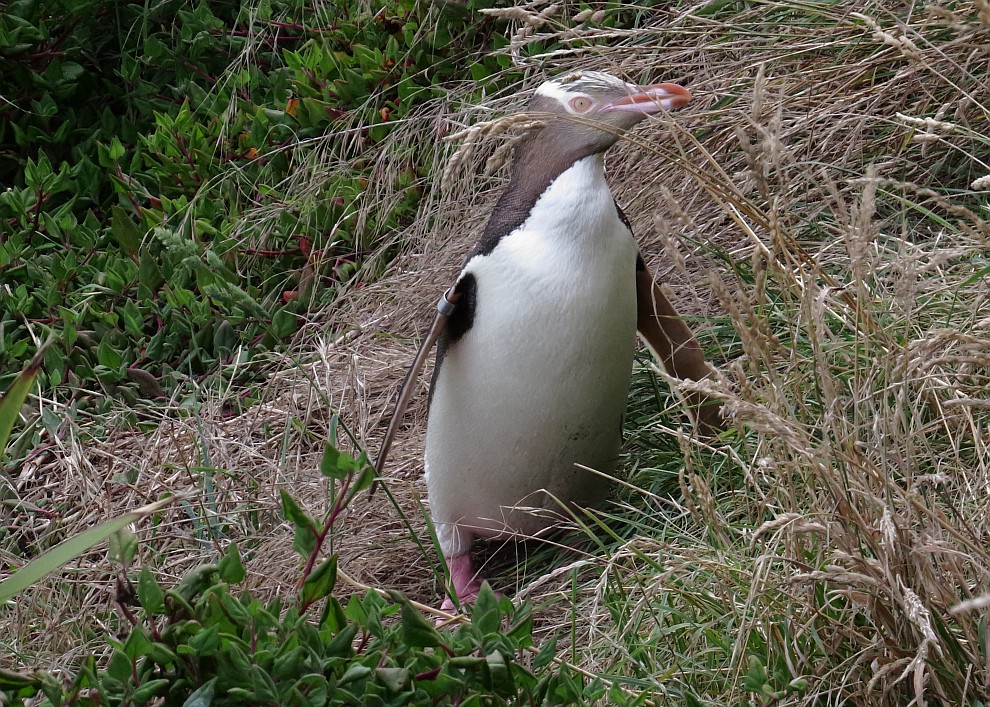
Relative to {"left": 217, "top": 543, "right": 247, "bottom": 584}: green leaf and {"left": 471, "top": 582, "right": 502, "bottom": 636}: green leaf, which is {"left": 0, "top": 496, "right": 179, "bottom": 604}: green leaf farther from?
{"left": 471, "top": 582, "right": 502, "bottom": 636}: green leaf

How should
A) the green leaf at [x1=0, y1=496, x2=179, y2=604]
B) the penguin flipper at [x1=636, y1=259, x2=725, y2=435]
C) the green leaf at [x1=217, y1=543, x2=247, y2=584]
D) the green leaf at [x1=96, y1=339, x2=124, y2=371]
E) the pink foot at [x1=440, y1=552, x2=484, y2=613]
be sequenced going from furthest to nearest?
the green leaf at [x1=96, y1=339, x2=124, y2=371]
the pink foot at [x1=440, y1=552, x2=484, y2=613]
the penguin flipper at [x1=636, y1=259, x2=725, y2=435]
the green leaf at [x1=217, y1=543, x2=247, y2=584]
the green leaf at [x1=0, y1=496, x2=179, y2=604]

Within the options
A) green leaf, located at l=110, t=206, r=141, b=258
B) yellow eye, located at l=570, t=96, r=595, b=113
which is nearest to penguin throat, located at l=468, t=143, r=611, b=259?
yellow eye, located at l=570, t=96, r=595, b=113

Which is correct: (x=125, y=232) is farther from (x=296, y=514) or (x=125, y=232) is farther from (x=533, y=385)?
(x=296, y=514)

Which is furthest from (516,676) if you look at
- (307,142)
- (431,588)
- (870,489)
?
(307,142)

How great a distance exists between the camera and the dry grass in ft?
5.37

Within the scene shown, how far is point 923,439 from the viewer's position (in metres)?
1.79

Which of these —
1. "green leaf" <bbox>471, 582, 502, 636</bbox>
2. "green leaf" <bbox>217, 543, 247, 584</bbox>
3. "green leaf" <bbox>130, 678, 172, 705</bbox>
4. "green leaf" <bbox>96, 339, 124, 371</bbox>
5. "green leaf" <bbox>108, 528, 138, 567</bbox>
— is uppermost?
"green leaf" <bbox>108, 528, 138, 567</bbox>

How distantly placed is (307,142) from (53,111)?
4.02 ft

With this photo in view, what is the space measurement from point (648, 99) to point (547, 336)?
0.54 metres

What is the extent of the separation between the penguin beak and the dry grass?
20cm

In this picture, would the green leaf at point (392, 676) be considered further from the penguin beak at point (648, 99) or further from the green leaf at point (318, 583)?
the penguin beak at point (648, 99)

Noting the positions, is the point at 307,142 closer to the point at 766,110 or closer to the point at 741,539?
the point at 766,110

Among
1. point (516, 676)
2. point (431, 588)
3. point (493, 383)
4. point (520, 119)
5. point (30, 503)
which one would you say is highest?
point (520, 119)

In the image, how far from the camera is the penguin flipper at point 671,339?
8.84 ft
